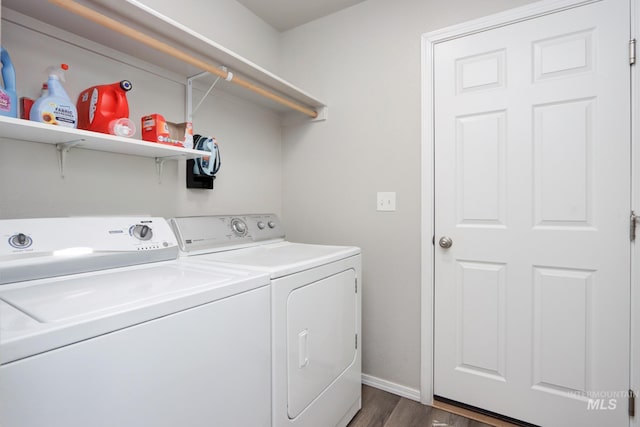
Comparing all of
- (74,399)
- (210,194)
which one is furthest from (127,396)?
(210,194)

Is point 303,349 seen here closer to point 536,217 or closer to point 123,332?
point 123,332

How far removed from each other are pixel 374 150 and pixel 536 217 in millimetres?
971

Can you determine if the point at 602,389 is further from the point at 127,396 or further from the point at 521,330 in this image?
the point at 127,396

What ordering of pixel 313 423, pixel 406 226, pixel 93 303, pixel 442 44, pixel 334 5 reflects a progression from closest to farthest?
pixel 93 303 → pixel 313 423 → pixel 442 44 → pixel 406 226 → pixel 334 5

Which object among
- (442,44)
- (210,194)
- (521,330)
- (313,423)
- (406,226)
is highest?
(442,44)

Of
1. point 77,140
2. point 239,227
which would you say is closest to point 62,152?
point 77,140

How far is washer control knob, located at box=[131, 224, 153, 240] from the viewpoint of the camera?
130 centimetres

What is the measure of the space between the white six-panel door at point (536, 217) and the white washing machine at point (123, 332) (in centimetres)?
121

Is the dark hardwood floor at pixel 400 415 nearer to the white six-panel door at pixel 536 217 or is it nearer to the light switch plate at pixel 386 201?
the white six-panel door at pixel 536 217

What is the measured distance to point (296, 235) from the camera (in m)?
2.46

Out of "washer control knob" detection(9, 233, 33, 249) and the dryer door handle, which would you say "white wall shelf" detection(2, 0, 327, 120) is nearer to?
"washer control knob" detection(9, 233, 33, 249)

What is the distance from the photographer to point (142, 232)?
133cm

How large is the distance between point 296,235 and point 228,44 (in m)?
1.34

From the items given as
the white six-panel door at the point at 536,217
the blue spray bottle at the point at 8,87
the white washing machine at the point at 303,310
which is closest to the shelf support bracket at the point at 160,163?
the white washing machine at the point at 303,310
